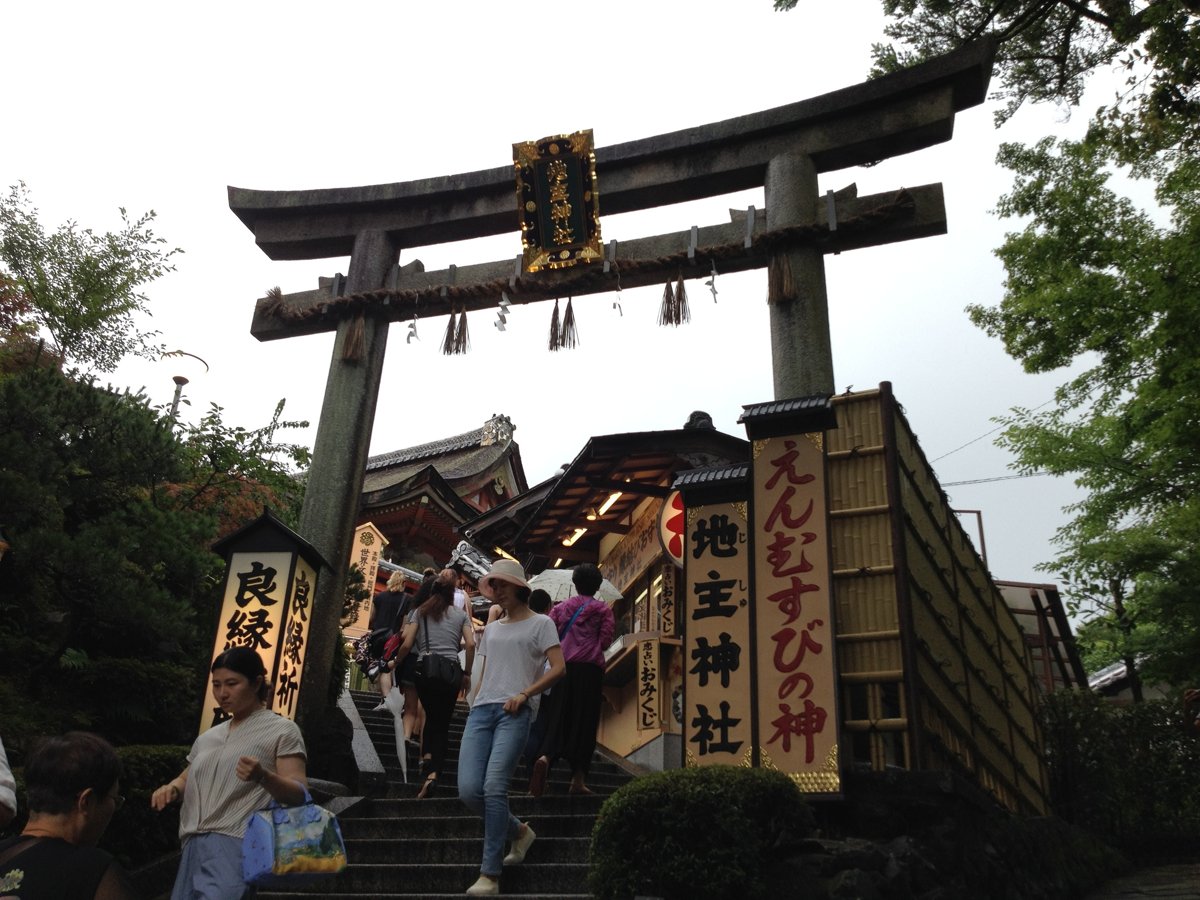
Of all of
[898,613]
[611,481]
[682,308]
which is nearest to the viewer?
[898,613]

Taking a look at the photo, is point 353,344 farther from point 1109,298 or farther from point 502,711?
point 1109,298

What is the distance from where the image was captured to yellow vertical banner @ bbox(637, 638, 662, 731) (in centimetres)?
1410

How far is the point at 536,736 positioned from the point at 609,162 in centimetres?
736

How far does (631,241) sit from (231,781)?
9.07 m

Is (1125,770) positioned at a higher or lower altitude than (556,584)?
lower

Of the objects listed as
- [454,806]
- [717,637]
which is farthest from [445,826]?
[717,637]

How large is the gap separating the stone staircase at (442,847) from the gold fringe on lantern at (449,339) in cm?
553

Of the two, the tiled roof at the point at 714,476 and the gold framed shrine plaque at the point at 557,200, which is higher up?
the gold framed shrine plaque at the point at 557,200

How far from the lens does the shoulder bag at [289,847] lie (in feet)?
13.1

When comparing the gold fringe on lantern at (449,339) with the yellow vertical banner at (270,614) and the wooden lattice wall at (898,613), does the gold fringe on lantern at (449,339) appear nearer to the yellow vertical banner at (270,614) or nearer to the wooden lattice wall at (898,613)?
the yellow vertical banner at (270,614)

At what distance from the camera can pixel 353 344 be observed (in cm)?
1247

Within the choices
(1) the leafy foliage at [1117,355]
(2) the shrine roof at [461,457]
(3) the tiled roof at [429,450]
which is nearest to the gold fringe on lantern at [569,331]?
(1) the leafy foliage at [1117,355]

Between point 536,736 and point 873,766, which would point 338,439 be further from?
point 873,766

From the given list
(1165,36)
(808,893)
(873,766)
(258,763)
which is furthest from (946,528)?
(258,763)
